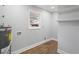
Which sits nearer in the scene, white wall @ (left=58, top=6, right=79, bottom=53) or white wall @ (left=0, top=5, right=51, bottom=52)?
white wall @ (left=0, top=5, right=51, bottom=52)

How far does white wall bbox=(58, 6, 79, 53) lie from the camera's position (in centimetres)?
112

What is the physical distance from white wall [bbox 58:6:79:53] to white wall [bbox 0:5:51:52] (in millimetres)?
187

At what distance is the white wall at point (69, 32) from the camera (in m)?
1.12

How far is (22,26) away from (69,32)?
654 mm

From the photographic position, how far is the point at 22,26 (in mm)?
1098

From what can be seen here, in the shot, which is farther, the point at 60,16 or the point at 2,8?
the point at 60,16

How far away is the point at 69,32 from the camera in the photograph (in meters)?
1.19

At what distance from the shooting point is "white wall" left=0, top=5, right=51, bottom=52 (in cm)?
99

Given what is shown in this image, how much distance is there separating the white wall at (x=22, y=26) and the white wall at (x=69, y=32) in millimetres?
187
